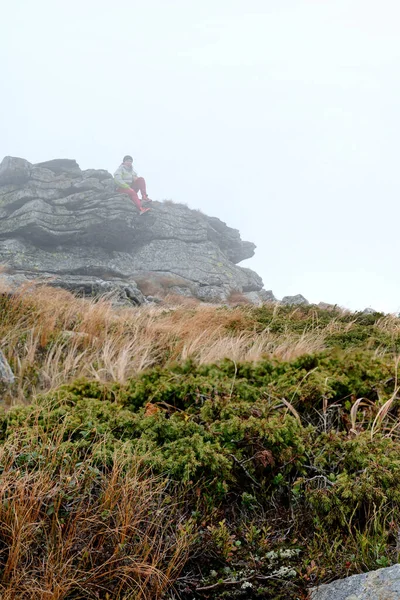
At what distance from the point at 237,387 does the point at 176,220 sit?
40011 mm

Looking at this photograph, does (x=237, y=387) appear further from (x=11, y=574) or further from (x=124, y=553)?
(x=11, y=574)

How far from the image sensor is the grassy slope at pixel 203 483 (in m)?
1.82

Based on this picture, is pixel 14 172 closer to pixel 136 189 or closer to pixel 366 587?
pixel 136 189

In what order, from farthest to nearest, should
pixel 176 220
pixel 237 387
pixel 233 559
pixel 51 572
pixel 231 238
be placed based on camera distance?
pixel 231 238, pixel 176 220, pixel 237 387, pixel 233 559, pixel 51 572

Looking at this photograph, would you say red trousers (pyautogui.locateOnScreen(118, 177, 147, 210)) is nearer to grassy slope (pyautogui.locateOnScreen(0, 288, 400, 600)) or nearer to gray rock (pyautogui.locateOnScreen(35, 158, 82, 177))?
gray rock (pyautogui.locateOnScreen(35, 158, 82, 177))

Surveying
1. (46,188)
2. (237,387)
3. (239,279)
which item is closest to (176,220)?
(239,279)

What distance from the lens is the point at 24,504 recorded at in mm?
1882

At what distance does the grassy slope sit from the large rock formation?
25.4 metres

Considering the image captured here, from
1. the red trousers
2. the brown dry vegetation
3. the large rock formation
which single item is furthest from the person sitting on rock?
the brown dry vegetation

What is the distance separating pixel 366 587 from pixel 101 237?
37570 millimetres

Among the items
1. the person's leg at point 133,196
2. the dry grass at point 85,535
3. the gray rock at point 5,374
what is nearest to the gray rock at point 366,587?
the dry grass at point 85,535

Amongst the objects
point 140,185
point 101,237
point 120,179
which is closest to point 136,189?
point 140,185

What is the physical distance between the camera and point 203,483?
2.35 metres

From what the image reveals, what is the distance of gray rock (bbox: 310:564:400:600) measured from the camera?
158 centimetres
